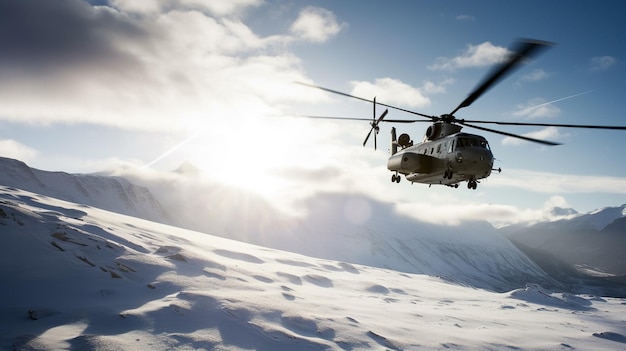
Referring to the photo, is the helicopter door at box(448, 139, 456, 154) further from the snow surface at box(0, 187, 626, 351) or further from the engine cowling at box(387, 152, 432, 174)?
the snow surface at box(0, 187, 626, 351)

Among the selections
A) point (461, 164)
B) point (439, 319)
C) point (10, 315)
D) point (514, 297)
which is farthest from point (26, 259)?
point (514, 297)

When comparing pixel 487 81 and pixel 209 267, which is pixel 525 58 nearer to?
pixel 487 81

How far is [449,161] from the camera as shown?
16.3 meters

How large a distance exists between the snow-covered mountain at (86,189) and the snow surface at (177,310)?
78788 millimetres

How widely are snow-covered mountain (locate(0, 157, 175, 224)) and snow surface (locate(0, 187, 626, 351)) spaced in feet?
258

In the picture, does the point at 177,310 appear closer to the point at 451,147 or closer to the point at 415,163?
the point at 415,163

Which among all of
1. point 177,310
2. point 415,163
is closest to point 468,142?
point 415,163

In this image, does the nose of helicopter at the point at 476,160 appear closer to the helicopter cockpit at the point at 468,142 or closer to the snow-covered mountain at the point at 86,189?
the helicopter cockpit at the point at 468,142

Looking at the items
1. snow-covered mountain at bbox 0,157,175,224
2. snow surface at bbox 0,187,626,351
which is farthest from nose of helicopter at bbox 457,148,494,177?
snow-covered mountain at bbox 0,157,175,224

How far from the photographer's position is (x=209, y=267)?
101 feet

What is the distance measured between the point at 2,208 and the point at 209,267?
1457cm

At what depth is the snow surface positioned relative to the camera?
1544 cm

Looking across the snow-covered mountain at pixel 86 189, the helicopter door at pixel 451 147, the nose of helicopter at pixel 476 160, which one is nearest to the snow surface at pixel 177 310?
the nose of helicopter at pixel 476 160

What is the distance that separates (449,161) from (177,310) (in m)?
15.4
